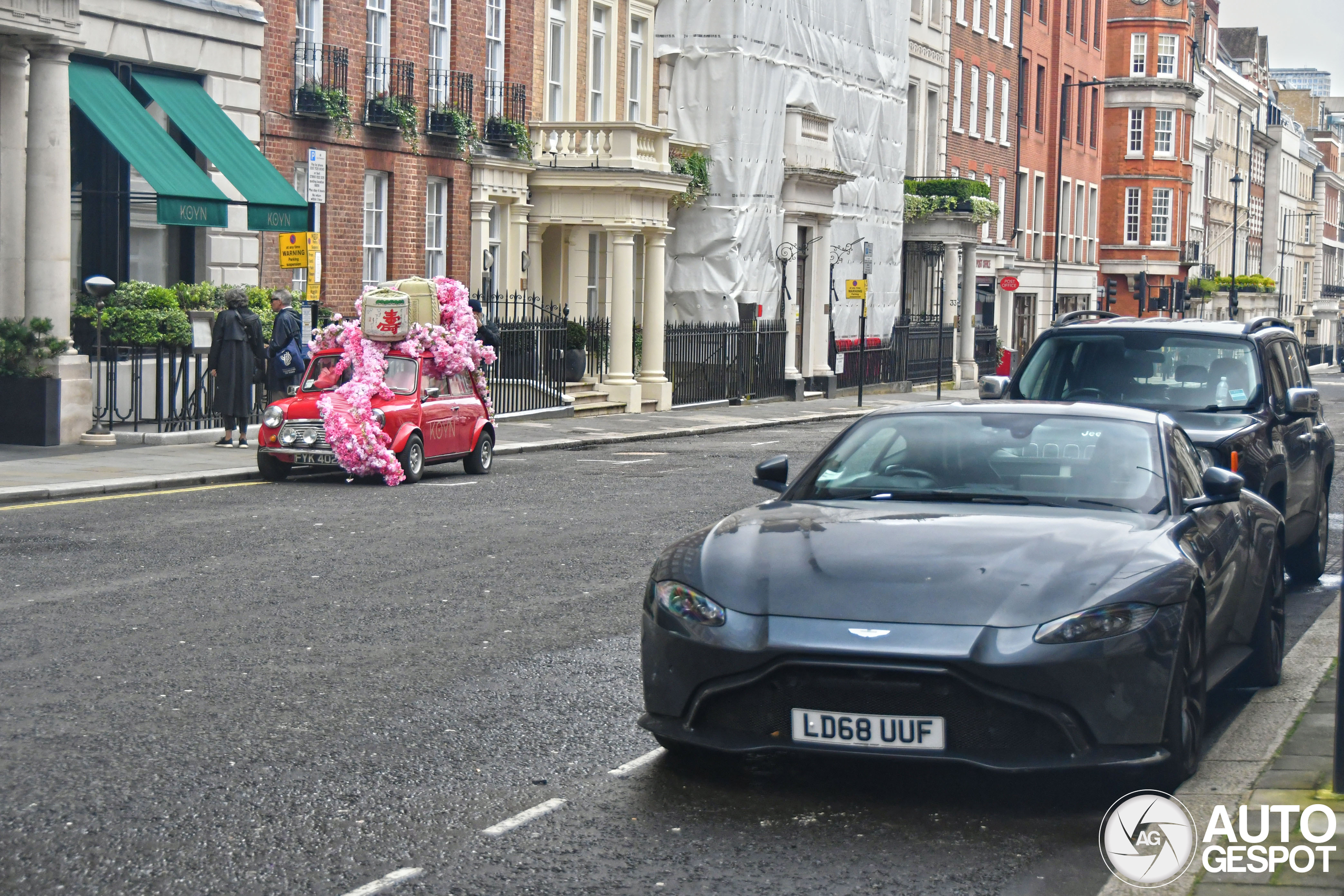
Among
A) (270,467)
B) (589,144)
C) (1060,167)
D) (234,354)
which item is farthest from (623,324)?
(1060,167)

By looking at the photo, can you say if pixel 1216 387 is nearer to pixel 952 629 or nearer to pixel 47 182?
pixel 952 629

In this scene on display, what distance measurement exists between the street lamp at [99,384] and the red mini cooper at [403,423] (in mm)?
2844

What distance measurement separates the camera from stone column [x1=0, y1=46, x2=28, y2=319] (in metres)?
21.5

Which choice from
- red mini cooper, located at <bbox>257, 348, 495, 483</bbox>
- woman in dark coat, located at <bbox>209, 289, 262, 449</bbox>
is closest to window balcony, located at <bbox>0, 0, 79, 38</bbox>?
woman in dark coat, located at <bbox>209, 289, 262, 449</bbox>

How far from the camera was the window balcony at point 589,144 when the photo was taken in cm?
3378

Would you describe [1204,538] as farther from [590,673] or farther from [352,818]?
[352,818]

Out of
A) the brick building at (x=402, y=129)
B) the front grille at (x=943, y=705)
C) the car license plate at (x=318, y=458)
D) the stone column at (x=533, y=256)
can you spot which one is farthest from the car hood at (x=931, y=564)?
the stone column at (x=533, y=256)

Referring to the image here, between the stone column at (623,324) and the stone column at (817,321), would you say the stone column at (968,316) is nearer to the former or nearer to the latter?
the stone column at (817,321)

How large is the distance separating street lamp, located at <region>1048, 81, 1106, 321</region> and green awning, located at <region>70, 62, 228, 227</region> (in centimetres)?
4483

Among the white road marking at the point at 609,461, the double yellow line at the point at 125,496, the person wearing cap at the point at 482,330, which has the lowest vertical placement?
the white road marking at the point at 609,461

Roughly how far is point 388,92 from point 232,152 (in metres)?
4.94

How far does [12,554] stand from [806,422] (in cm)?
2410

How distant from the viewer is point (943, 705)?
19.3 feet

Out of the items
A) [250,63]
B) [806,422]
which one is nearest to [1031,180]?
[806,422]
